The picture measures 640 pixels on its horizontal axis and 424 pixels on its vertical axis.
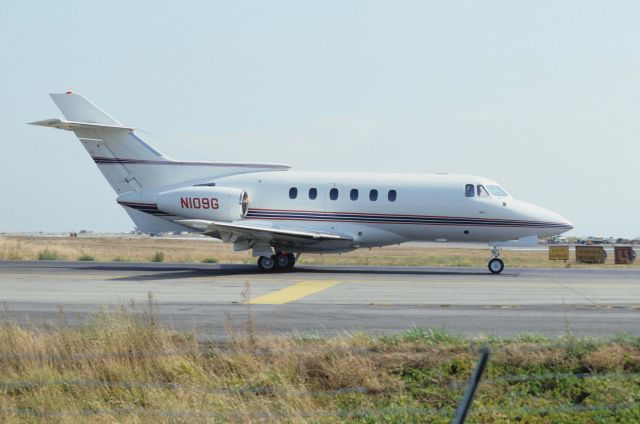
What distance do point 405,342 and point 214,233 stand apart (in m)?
19.1

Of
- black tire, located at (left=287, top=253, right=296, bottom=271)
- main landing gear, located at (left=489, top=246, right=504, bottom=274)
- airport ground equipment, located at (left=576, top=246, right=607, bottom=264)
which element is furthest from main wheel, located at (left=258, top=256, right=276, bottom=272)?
airport ground equipment, located at (left=576, top=246, right=607, bottom=264)

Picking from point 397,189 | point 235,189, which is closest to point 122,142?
point 235,189

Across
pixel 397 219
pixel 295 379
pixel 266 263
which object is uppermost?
pixel 397 219

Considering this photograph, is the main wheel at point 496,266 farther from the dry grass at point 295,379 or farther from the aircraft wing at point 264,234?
the dry grass at point 295,379

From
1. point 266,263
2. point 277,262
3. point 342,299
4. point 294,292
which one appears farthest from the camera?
point 277,262

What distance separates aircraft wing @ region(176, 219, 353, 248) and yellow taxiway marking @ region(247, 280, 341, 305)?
399 cm

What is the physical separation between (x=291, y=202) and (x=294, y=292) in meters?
9.97

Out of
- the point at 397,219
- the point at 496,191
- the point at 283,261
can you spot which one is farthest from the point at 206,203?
the point at 496,191

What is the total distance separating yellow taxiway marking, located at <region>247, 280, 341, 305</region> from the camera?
18.6 meters

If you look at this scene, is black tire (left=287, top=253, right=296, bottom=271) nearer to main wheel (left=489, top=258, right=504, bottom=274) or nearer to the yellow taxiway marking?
the yellow taxiway marking

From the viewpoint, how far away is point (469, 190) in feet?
97.3

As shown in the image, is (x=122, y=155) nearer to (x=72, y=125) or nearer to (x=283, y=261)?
(x=72, y=125)

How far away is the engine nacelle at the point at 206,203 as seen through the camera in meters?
30.2

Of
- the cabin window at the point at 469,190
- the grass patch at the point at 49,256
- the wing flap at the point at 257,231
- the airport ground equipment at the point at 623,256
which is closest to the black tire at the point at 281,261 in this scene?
the wing flap at the point at 257,231
